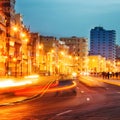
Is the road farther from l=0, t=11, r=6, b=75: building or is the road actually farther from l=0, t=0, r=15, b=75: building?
l=0, t=0, r=15, b=75: building

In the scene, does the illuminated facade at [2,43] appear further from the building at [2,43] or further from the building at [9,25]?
the building at [9,25]

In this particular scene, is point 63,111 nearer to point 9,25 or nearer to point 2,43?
point 2,43

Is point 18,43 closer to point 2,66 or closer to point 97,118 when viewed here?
point 2,66

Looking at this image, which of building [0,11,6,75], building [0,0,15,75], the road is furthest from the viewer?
building [0,0,15,75]

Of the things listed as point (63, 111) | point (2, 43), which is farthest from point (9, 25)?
point (63, 111)

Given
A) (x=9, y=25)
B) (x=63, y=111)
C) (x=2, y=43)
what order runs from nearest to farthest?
(x=63, y=111), (x=2, y=43), (x=9, y=25)

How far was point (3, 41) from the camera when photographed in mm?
114438

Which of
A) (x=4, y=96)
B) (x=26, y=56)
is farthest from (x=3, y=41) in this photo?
(x=4, y=96)

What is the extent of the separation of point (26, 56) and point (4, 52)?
3334 centimetres

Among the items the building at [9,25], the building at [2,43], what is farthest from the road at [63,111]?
the building at [9,25]

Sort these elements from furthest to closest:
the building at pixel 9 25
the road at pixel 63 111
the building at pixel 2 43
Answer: the building at pixel 9 25 → the building at pixel 2 43 → the road at pixel 63 111

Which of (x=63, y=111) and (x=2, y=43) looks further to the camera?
(x=2, y=43)

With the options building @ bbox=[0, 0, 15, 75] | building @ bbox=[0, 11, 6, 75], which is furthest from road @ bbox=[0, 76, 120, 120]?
building @ bbox=[0, 0, 15, 75]

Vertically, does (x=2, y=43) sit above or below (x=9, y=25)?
below
